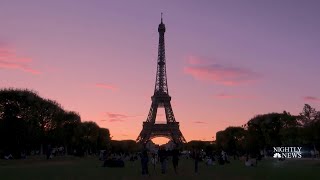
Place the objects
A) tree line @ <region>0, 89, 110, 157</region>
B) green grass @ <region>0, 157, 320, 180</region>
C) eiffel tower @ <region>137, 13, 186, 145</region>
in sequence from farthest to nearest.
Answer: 1. eiffel tower @ <region>137, 13, 186, 145</region>
2. tree line @ <region>0, 89, 110, 157</region>
3. green grass @ <region>0, 157, 320, 180</region>

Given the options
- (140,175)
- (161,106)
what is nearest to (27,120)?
(140,175)

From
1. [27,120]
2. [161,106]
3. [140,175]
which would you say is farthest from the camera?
[161,106]

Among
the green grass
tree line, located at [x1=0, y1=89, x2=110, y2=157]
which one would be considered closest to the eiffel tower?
tree line, located at [x1=0, y1=89, x2=110, y2=157]

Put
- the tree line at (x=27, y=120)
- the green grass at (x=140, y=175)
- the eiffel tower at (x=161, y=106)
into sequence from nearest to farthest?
the green grass at (x=140, y=175) → the tree line at (x=27, y=120) → the eiffel tower at (x=161, y=106)

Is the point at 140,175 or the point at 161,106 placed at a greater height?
the point at 161,106

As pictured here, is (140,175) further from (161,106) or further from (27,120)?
(161,106)

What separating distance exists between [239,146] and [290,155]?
2831cm

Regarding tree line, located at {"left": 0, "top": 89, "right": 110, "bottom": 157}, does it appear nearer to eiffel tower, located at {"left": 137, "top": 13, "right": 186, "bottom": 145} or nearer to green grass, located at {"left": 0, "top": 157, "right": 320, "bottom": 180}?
green grass, located at {"left": 0, "top": 157, "right": 320, "bottom": 180}

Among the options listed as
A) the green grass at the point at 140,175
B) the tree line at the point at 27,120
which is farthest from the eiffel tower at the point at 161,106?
the green grass at the point at 140,175

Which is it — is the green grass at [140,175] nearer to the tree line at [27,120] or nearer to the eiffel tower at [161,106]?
the tree line at [27,120]

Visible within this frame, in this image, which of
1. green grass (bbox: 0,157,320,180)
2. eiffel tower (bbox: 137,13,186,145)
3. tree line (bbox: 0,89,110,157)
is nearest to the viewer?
green grass (bbox: 0,157,320,180)

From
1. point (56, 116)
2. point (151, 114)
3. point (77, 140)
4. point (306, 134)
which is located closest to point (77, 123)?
point (77, 140)

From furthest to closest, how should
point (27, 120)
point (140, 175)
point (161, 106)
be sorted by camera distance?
point (161, 106)
point (27, 120)
point (140, 175)

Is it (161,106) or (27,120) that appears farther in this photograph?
(161,106)
